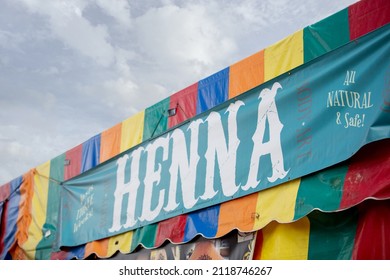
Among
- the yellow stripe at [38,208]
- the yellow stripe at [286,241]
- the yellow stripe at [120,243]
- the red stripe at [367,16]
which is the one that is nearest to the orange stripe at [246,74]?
the red stripe at [367,16]

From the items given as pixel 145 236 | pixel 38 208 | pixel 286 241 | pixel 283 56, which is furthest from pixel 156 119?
pixel 38 208

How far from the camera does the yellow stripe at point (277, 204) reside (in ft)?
12.1

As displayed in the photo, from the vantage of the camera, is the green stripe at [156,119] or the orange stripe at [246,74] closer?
the orange stripe at [246,74]

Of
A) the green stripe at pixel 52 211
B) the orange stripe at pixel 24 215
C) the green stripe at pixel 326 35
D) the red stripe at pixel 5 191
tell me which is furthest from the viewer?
the red stripe at pixel 5 191

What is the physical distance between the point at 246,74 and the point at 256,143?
66cm

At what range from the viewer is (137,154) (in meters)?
5.54

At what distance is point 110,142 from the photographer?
613 centimetres

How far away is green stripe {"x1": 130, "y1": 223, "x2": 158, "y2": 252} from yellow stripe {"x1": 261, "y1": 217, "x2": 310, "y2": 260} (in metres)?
1.40

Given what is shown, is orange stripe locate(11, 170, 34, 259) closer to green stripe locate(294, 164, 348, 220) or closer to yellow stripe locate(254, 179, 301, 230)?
yellow stripe locate(254, 179, 301, 230)

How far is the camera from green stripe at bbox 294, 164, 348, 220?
3.39m

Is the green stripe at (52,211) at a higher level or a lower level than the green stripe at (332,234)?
higher

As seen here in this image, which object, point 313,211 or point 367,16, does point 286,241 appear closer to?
point 313,211

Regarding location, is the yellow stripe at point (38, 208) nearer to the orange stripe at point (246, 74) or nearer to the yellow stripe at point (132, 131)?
the yellow stripe at point (132, 131)

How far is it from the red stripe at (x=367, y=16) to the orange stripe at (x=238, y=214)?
54.9 inches
